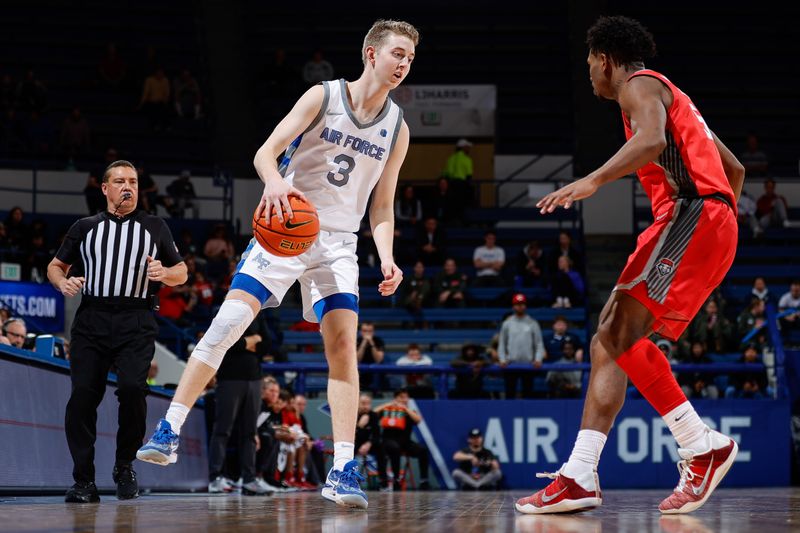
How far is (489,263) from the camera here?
1770 centimetres

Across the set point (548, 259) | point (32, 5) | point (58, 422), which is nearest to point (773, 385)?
point (548, 259)

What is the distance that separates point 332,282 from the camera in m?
4.95

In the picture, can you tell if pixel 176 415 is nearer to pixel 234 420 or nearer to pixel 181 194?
pixel 234 420

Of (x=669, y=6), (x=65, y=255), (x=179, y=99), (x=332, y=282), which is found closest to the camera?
(x=332, y=282)

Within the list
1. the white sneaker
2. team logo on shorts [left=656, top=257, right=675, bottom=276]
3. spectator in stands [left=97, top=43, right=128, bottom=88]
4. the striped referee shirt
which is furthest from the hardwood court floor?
spectator in stands [left=97, top=43, right=128, bottom=88]

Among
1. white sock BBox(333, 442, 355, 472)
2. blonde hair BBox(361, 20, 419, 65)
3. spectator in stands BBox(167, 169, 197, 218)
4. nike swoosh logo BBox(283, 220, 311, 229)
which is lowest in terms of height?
white sock BBox(333, 442, 355, 472)

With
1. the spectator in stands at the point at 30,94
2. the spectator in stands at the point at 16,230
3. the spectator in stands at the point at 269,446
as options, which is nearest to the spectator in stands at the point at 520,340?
the spectator in stands at the point at 269,446

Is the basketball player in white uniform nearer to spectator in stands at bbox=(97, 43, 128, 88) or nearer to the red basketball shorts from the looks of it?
the red basketball shorts

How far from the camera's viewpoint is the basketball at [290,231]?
4516mm

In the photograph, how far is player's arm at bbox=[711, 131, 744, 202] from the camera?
465 cm

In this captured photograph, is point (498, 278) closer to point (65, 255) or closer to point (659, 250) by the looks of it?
point (65, 255)

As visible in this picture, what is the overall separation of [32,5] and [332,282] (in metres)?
18.8

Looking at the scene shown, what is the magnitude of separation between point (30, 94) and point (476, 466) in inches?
445

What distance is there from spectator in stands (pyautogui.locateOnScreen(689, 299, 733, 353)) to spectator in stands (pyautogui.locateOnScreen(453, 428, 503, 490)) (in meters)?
3.47
